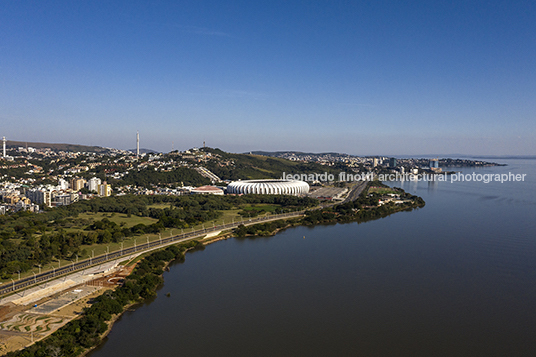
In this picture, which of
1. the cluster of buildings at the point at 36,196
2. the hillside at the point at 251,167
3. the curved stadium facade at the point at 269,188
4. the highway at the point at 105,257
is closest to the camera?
the highway at the point at 105,257

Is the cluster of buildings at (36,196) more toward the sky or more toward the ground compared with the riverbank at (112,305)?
more toward the sky

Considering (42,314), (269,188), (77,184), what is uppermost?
(269,188)

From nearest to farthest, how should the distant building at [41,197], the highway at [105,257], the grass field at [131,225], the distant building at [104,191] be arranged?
the highway at [105,257]
the grass field at [131,225]
the distant building at [41,197]
the distant building at [104,191]

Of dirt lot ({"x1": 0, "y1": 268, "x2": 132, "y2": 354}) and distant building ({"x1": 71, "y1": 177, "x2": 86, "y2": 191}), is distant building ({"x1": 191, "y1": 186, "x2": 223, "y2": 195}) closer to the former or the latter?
distant building ({"x1": 71, "y1": 177, "x2": 86, "y2": 191})

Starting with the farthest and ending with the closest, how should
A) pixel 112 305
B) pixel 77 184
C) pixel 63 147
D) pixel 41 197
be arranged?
pixel 63 147 < pixel 77 184 < pixel 41 197 < pixel 112 305

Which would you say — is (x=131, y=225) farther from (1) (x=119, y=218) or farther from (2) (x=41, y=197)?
(2) (x=41, y=197)

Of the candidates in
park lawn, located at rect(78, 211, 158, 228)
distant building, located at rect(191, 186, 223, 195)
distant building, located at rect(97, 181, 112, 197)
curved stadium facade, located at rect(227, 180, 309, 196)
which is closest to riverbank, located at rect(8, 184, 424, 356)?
park lawn, located at rect(78, 211, 158, 228)

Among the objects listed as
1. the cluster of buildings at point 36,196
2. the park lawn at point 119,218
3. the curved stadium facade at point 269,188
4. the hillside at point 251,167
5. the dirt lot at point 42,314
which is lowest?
the dirt lot at point 42,314

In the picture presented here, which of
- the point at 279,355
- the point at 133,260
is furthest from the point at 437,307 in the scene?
the point at 133,260

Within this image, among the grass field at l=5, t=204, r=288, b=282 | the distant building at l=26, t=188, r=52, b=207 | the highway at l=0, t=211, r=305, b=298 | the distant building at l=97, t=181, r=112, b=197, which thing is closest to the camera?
the highway at l=0, t=211, r=305, b=298

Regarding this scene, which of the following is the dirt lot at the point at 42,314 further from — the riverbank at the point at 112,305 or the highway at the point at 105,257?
the highway at the point at 105,257

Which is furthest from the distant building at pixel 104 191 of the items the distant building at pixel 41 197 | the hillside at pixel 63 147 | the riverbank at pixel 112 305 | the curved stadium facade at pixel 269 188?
the hillside at pixel 63 147

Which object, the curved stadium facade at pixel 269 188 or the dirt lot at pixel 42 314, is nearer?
the dirt lot at pixel 42 314

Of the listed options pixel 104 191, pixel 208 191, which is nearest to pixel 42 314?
pixel 104 191
